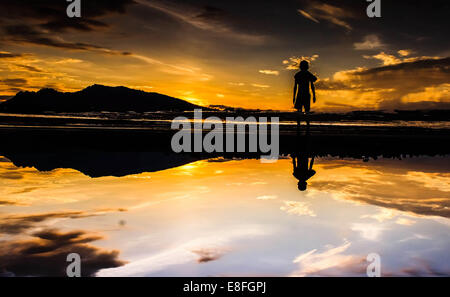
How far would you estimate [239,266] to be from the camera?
112 inches

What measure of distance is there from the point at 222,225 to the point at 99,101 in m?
60.8

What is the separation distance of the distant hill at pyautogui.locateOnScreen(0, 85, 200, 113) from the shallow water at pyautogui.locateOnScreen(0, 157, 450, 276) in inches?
1987

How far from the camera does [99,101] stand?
6003 cm

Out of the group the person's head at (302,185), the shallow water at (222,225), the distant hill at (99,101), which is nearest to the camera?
the shallow water at (222,225)

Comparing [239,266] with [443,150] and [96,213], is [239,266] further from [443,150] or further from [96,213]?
[443,150]

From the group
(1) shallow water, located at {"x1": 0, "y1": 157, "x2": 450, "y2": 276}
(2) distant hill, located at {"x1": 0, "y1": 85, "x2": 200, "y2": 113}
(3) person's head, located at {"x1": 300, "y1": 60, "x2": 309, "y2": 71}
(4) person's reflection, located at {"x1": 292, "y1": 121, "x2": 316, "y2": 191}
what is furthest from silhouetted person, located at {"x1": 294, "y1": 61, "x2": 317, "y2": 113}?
(2) distant hill, located at {"x1": 0, "y1": 85, "x2": 200, "y2": 113}

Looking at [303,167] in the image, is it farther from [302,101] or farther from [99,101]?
[99,101]

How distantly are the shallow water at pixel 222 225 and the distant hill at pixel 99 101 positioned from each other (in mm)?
50462

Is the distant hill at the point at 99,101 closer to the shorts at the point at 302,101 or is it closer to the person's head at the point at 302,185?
the shorts at the point at 302,101

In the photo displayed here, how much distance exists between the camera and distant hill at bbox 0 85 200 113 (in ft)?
183

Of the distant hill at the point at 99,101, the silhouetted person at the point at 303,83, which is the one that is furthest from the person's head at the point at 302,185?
the distant hill at the point at 99,101

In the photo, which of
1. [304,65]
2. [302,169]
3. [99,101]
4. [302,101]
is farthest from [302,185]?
[99,101]

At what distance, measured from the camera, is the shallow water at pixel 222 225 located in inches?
113
